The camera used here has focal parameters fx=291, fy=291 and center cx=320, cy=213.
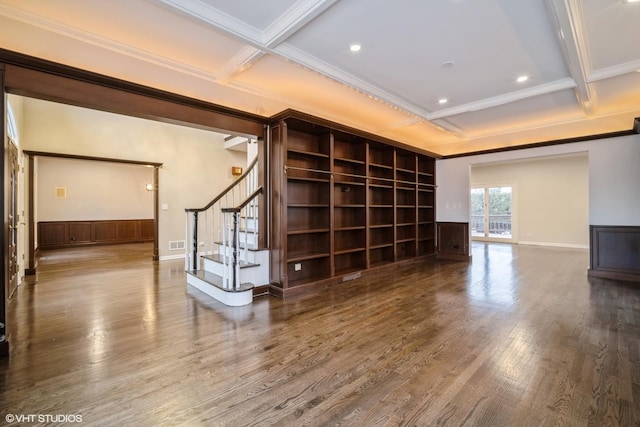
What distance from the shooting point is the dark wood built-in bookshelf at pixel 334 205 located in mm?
4113

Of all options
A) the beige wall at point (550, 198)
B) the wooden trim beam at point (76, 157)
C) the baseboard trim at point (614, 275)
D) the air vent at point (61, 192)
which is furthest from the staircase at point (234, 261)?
the beige wall at point (550, 198)

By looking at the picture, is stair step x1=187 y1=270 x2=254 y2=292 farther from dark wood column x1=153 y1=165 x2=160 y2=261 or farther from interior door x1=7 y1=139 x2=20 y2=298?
dark wood column x1=153 y1=165 x2=160 y2=261

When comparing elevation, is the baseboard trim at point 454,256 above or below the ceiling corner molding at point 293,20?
below

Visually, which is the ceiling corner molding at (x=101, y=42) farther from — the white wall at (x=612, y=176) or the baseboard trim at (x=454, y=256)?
the white wall at (x=612, y=176)

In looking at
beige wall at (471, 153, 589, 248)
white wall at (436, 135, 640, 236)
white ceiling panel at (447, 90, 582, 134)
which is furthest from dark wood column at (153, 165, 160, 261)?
beige wall at (471, 153, 589, 248)

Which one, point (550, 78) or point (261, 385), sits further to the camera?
point (550, 78)

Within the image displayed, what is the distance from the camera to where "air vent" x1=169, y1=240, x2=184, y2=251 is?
23.3 ft

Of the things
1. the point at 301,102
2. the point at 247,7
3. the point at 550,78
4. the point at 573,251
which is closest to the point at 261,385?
the point at 247,7

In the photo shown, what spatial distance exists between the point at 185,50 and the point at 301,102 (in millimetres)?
2039

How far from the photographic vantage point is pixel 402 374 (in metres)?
2.10

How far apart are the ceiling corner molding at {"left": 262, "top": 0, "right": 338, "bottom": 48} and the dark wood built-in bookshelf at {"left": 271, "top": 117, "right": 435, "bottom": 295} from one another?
116 cm

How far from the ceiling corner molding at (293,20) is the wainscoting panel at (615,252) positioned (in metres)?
5.93

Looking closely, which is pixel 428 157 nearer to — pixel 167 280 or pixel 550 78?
pixel 550 78

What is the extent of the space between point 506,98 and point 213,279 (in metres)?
5.34
